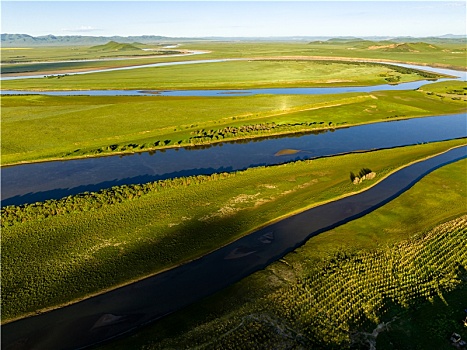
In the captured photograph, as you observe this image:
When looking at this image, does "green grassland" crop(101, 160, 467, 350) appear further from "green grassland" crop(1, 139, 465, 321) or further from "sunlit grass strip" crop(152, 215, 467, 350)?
"green grassland" crop(1, 139, 465, 321)

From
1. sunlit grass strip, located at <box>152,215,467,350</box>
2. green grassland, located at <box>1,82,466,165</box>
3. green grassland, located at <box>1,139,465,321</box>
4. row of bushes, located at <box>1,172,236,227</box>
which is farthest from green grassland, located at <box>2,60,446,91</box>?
sunlit grass strip, located at <box>152,215,467,350</box>

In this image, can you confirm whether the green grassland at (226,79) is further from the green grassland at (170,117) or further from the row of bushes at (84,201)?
the row of bushes at (84,201)

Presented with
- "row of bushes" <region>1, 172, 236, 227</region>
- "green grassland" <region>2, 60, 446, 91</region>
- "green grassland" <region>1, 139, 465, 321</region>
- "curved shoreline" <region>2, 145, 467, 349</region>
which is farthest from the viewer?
"green grassland" <region>2, 60, 446, 91</region>

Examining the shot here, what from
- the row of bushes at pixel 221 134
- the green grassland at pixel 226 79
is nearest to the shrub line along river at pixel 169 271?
the row of bushes at pixel 221 134

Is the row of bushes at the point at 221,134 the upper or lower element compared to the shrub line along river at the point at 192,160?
upper

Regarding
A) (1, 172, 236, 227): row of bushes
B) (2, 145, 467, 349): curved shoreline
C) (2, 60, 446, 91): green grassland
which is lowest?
(2, 145, 467, 349): curved shoreline
